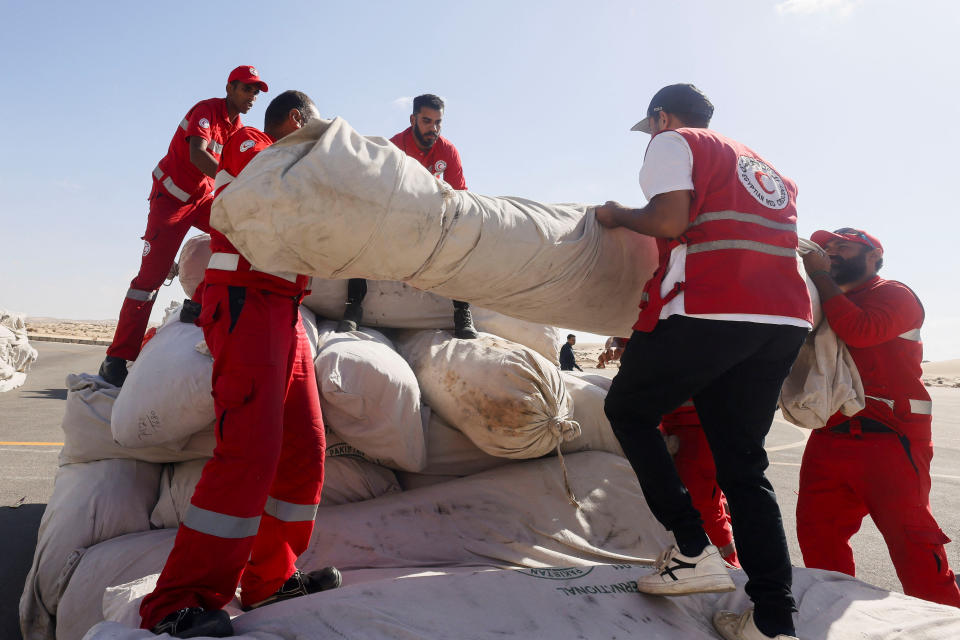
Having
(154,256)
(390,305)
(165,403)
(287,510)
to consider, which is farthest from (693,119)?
(154,256)

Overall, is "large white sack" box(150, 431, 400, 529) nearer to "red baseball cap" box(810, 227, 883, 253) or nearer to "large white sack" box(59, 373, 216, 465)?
"large white sack" box(59, 373, 216, 465)

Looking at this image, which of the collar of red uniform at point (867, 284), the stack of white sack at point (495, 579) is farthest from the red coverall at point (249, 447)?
the collar of red uniform at point (867, 284)

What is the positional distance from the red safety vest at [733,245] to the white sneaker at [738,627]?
0.79 metres

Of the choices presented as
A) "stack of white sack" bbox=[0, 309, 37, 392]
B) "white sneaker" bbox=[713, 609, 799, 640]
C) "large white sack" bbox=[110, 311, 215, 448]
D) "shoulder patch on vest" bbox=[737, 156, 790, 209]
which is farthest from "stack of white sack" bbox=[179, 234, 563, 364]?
"stack of white sack" bbox=[0, 309, 37, 392]

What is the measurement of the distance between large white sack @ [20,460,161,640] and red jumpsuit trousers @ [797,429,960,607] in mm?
2445

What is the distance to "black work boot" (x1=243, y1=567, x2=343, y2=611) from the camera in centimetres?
168

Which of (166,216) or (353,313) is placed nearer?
(353,313)

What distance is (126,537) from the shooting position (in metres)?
2.02

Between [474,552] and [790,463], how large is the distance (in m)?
4.05

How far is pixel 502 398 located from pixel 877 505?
4.48 ft

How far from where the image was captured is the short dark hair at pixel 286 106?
1.98 metres

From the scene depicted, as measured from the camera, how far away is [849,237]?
2.41 metres

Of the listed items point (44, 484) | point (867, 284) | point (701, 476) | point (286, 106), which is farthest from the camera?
point (44, 484)

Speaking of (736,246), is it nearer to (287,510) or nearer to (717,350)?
(717,350)
